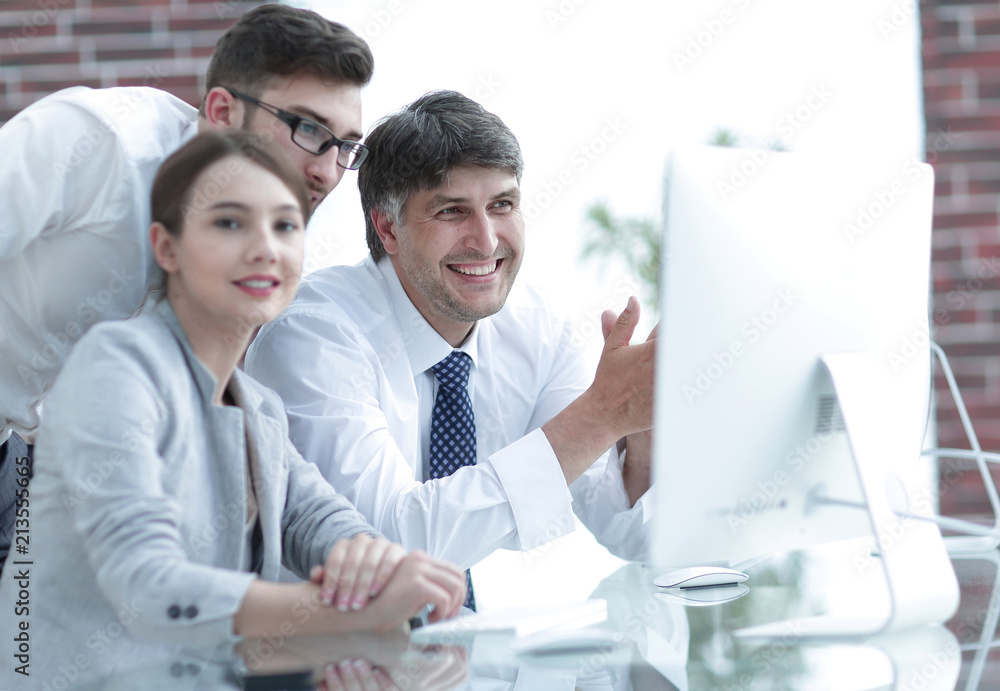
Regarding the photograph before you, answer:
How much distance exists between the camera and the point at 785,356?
0.83 m

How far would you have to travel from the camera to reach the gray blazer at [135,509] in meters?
0.69

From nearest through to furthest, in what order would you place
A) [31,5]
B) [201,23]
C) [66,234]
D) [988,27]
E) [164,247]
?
1. [164,247]
2. [66,234]
3. [31,5]
4. [201,23]
5. [988,27]

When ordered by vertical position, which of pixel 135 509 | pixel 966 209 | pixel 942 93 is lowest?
pixel 135 509

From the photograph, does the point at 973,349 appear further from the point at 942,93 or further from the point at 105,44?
the point at 105,44

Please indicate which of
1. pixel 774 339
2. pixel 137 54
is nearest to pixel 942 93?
pixel 774 339

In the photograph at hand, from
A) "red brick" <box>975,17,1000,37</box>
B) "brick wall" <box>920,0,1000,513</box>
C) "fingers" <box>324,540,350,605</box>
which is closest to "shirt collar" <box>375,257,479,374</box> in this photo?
"fingers" <box>324,540,350,605</box>

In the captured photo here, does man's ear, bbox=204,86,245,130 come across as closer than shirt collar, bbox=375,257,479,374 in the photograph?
Yes

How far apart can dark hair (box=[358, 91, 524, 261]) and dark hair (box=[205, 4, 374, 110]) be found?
260 millimetres

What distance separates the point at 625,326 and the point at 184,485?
571mm

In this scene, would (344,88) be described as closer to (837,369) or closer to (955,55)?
(837,369)

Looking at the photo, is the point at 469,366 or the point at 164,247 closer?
the point at 164,247

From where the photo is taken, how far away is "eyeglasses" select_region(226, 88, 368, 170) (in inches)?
40.6

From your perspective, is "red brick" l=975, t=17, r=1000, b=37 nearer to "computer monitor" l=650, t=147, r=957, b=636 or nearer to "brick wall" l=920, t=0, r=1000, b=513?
"brick wall" l=920, t=0, r=1000, b=513

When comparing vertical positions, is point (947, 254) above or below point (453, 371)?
above
